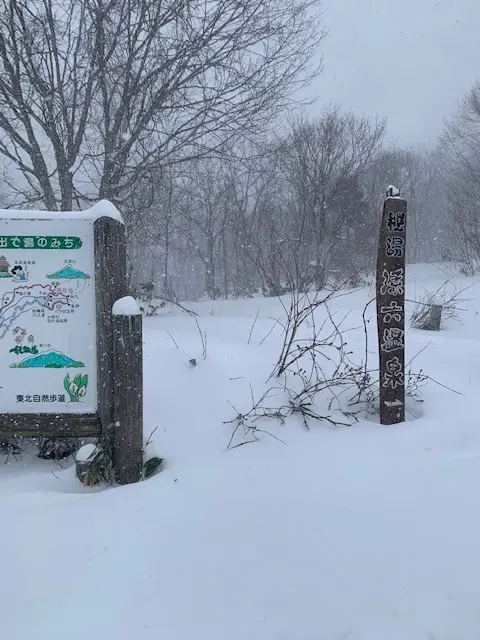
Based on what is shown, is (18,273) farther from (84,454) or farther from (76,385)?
(84,454)

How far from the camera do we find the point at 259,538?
7.32ft

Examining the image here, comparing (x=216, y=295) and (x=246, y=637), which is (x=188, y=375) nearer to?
(x=246, y=637)

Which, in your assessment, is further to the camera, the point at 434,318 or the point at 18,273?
Answer: the point at 434,318

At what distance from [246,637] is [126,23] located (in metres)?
9.31

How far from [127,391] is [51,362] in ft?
1.90

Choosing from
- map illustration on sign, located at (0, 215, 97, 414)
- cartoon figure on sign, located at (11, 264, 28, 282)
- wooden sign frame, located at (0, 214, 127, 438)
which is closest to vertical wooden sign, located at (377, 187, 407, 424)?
wooden sign frame, located at (0, 214, 127, 438)

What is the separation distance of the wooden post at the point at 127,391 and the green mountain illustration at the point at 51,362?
0.34m

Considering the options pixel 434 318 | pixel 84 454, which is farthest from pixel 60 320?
pixel 434 318

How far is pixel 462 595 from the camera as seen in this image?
185cm

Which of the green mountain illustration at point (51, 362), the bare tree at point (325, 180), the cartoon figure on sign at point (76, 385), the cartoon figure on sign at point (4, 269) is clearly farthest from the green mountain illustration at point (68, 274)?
the bare tree at point (325, 180)

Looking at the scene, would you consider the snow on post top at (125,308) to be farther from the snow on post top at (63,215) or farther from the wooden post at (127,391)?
the snow on post top at (63,215)

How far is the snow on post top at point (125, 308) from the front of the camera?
2818 mm

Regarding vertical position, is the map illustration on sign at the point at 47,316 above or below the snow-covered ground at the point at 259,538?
above

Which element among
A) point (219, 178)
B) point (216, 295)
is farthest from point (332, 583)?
point (216, 295)
